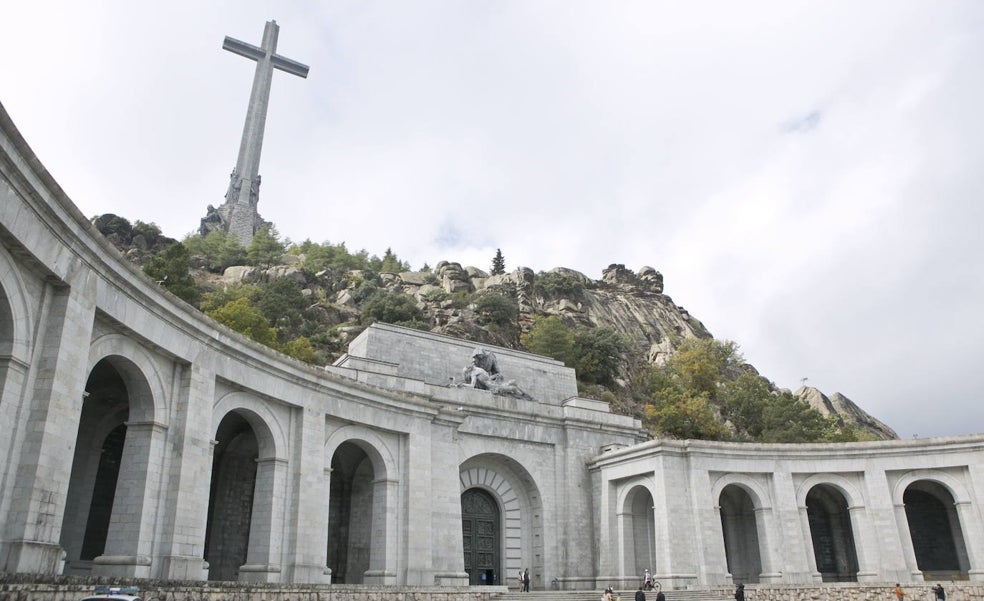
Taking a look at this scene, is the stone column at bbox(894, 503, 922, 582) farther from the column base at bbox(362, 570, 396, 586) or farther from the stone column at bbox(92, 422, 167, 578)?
the stone column at bbox(92, 422, 167, 578)

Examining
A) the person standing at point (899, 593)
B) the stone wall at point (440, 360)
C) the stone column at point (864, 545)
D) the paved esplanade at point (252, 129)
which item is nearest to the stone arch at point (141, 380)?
the stone wall at point (440, 360)

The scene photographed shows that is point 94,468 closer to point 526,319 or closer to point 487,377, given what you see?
point 487,377

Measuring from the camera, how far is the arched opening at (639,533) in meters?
28.7

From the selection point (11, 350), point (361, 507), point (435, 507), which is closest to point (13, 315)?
point (11, 350)

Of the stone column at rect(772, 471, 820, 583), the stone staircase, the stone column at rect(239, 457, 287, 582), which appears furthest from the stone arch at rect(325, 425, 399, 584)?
the stone column at rect(772, 471, 820, 583)

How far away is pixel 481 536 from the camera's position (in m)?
29.5

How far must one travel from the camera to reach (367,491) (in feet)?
83.5

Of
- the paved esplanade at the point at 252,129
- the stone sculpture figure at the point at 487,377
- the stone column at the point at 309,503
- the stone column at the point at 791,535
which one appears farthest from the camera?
the paved esplanade at the point at 252,129

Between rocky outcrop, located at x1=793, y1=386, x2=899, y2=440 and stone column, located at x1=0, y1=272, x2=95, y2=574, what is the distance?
6829 centimetres

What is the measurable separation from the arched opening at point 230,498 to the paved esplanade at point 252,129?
83.3m

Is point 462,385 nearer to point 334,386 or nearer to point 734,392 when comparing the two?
point 334,386

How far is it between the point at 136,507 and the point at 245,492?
8.10 m

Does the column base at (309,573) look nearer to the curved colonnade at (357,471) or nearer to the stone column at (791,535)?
the curved colonnade at (357,471)

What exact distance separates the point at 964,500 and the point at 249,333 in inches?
1549
